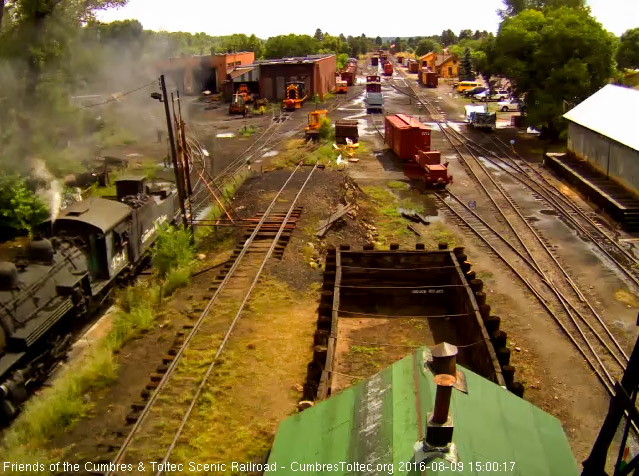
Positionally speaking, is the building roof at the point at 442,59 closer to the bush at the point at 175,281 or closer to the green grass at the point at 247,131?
the green grass at the point at 247,131

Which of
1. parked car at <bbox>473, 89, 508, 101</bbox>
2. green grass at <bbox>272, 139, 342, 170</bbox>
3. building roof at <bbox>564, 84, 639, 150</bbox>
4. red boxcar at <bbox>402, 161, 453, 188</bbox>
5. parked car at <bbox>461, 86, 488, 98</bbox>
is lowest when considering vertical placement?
red boxcar at <bbox>402, 161, 453, 188</bbox>

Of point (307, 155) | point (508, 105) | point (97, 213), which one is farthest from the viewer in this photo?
point (508, 105)

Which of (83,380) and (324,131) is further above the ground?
(324,131)

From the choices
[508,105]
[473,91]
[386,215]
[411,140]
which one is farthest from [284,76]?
[386,215]

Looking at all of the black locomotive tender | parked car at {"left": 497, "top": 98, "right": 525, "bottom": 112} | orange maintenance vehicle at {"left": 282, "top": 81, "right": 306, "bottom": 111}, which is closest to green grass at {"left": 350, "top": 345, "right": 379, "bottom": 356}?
the black locomotive tender

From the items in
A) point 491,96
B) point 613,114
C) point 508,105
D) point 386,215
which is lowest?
point 386,215

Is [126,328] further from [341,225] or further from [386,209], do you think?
[386,209]

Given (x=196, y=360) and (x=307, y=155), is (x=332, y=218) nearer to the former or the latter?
(x=196, y=360)

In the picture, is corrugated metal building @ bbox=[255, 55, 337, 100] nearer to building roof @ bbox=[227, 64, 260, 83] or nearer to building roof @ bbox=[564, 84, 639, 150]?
building roof @ bbox=[227, 64, 260, 83]
